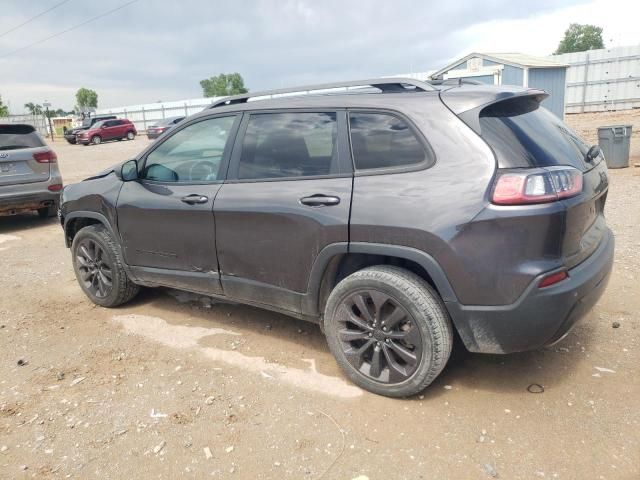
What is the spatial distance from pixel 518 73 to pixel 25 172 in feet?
51.2

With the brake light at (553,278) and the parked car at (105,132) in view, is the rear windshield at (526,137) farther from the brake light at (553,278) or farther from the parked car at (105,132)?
the parked car at (105,132)

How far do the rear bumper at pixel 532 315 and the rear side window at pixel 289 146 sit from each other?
3.91 ft

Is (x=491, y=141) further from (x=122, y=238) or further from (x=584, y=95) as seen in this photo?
(x=584, y=95)

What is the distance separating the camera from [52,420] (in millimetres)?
2980

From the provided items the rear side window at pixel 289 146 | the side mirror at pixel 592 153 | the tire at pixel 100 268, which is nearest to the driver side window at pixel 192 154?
the rear side window at pixel 289 146

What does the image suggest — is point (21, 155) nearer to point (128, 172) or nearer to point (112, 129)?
point (128, 172)

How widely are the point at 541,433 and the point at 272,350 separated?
1850 millimetres

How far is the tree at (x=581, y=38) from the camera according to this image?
247 ft

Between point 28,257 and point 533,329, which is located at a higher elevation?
point 533,329

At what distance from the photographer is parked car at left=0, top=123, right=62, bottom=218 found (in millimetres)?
7812

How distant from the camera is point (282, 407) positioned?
2.99 meters

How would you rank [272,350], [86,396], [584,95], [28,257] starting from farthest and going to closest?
[584,95]
[28,257]
[272,350]
[86,396]

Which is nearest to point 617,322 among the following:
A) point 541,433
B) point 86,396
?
point 541,433

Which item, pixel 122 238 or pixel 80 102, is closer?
pixel 122 238
